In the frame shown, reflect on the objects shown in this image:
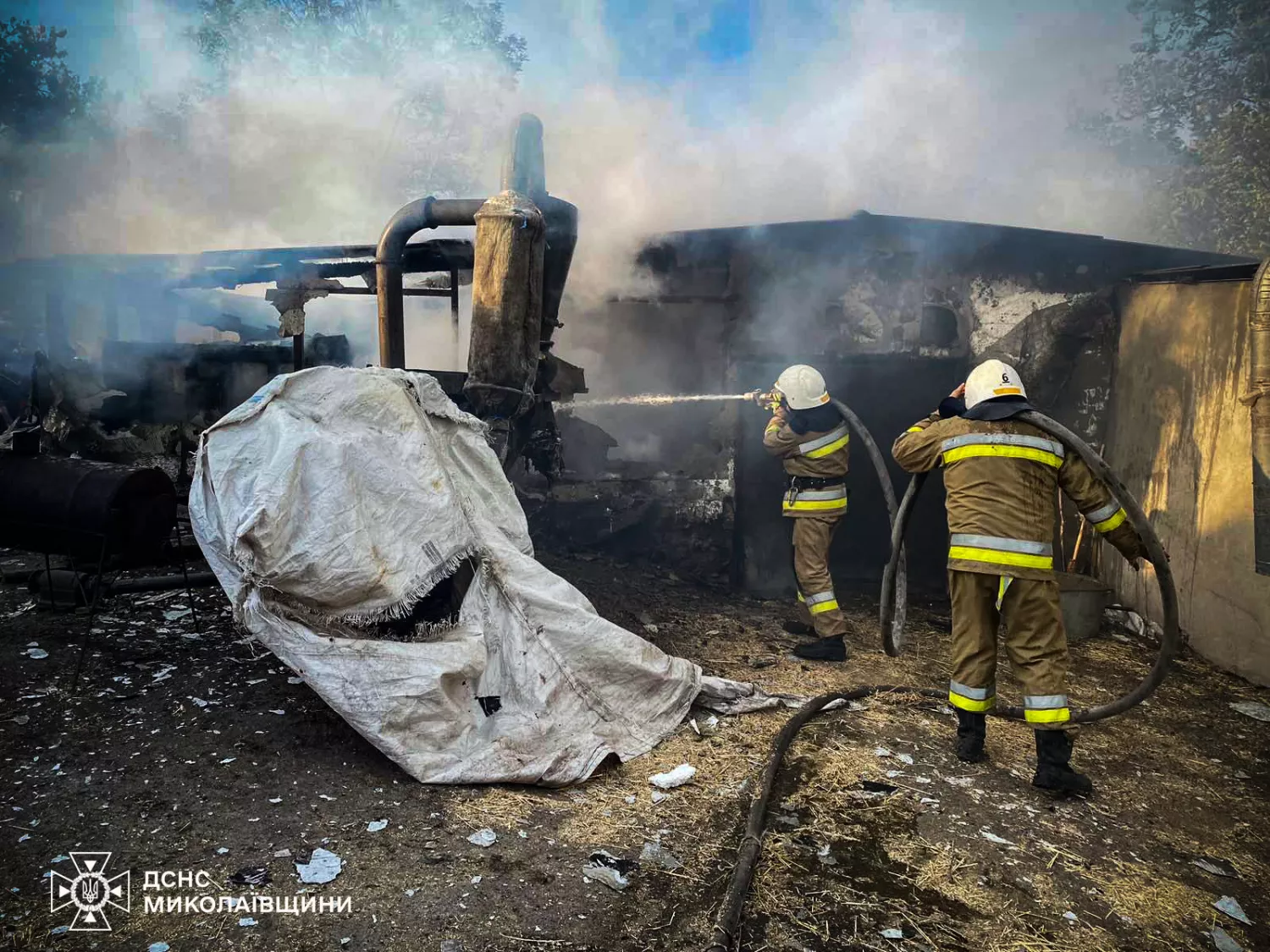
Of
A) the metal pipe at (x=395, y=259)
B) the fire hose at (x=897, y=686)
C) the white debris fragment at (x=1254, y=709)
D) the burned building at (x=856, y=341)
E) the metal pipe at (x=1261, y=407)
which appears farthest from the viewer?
the burned building at (x=856, y=341)

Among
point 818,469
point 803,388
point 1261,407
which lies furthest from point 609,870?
point 1261,407

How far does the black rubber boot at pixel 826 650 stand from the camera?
5984mm

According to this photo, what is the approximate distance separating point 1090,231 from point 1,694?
18967 millimetres

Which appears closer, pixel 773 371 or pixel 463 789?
pixel 463 789

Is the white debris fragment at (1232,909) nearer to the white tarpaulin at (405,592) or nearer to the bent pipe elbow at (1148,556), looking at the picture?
the bent pipe elbow at (1148,556)

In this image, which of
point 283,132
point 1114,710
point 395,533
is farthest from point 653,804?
point 283,132

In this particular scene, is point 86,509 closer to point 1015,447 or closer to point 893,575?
point 893,575

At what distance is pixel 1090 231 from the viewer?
16.5 m

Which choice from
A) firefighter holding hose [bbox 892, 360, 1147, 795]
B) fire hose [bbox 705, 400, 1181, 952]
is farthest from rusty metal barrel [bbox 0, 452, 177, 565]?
firefighter holding hose [bbox 892, 360, 1147, 795]

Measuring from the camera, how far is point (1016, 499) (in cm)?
401

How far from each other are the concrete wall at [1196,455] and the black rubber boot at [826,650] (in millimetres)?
2915

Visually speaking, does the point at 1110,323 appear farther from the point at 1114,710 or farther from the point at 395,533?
the point at 395,533

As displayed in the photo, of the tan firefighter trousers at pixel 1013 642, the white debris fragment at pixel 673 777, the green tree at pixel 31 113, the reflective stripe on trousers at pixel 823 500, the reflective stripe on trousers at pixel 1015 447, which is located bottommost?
the white debris fragment at pixel 673 777

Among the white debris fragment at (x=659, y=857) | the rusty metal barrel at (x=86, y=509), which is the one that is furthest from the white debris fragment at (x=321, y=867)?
the rusty metal barrel at (x=86, y=509)
